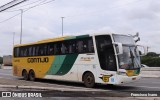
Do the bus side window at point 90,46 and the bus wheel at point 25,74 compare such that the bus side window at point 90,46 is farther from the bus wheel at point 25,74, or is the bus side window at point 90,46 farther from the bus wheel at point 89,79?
the bus wheel at point 25,74

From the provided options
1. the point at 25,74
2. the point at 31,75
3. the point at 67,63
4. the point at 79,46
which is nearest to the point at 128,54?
the point at 79,46

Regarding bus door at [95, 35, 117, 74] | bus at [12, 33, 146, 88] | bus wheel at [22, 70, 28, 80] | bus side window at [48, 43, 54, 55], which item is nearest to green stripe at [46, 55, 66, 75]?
bus at [12, 33, 146, 88]

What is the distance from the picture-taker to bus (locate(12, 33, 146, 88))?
17812 mm

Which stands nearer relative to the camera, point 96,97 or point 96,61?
point 96,97

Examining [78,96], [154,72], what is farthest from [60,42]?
[154,72]

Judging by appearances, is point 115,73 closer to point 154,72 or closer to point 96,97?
point 96,97

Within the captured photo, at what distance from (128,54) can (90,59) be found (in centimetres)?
236

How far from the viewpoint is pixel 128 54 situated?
18172 mm

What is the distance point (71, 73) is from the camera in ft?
69.1

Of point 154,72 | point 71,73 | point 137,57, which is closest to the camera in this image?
point 137,57

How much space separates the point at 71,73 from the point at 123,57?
4413 millimetres

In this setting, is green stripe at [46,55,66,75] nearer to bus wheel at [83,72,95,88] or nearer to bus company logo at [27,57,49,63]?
bus company logo at [27,57,49,63]

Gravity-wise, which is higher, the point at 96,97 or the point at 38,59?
the point at 38,59

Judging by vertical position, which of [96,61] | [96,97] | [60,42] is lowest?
[96,97]
